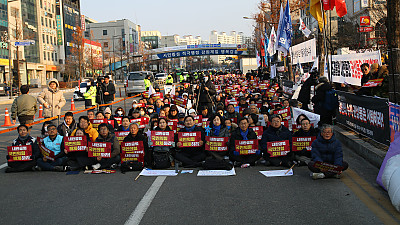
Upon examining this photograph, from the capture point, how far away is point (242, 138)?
939 cm

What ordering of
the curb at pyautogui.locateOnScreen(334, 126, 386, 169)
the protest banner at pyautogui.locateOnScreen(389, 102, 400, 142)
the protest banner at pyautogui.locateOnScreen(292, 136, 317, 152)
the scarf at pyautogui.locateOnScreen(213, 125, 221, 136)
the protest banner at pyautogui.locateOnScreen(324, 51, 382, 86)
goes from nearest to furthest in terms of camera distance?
the protest banner at pyautogui.locateOnScreen(389, 102, 400, 142), the curb at pyautogui.locateOnScreen(334, 126, 386, 169), the protest banner at pyautogui.locateOnScreen(292, 136, 317, 152), the scarf at pyautogui.locateOnScreen(213, 125, 221, 136), the protest banner at pyautogui.locateOnScreen(324, 51, 382, 86)

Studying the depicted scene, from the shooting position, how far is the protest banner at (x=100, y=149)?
898cm

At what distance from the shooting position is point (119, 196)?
21.9 ft

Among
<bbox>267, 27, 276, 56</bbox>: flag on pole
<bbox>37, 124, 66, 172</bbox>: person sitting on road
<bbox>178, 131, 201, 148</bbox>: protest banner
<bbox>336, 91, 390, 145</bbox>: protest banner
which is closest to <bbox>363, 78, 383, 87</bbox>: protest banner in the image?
<bbox>336, 91, 390, 145</bbox>: protest banner

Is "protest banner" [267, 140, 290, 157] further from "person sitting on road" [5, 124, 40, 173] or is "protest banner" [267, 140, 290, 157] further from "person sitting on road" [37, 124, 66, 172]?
"person sitting on road" [5, 124, 40, 173]

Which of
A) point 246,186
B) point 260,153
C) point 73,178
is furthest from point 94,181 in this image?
point 260,153

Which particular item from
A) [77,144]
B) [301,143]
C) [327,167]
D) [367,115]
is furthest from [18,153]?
[367,115]

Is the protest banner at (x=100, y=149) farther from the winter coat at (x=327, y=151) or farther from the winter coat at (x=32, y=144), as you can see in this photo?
the winter coat at (x=327, y=151)

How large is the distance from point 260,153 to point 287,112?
3.60m

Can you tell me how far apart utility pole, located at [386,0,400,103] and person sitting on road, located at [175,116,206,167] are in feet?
13.7

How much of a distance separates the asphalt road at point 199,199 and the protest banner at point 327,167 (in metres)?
0.21

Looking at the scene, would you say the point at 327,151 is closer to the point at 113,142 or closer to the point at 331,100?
the point at 331,100

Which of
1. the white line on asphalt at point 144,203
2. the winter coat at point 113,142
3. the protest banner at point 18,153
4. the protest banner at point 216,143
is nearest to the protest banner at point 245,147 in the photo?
the protest banner at point 216,143

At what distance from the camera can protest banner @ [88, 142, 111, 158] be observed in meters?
8.98
